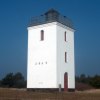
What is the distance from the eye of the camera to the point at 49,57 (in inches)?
1156

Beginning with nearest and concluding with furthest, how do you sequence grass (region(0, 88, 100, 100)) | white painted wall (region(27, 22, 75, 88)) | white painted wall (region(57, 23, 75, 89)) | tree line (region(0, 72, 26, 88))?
grass (region(0, 88, 100, 100)) → white painted wall (region(27, 22, 75, 88)) → white painted wall (region(57, 23, 75, 89)) → tree line (region(0, 72, 26, 88))

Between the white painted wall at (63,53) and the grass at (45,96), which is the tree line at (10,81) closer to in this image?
the white painted wall at (63,53)

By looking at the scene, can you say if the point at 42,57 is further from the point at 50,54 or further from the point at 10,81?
the point at 10,81

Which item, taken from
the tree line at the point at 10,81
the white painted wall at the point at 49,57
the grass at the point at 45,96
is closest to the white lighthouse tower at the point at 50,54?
the white painted wall at the point at 49,57

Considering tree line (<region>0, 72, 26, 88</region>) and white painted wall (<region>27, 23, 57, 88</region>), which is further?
tree line (<region>0, 72, 26, 88</region>)

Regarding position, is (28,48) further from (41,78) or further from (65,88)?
(65,88)

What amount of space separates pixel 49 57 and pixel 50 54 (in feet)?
1.17

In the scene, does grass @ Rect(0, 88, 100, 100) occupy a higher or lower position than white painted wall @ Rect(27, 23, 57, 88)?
lower

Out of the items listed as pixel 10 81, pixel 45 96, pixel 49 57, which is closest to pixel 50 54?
pixel 49 57

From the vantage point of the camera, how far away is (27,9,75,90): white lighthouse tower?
95.7 ft

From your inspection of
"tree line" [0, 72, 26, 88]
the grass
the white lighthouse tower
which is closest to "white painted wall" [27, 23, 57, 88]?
the white lighthouse tower

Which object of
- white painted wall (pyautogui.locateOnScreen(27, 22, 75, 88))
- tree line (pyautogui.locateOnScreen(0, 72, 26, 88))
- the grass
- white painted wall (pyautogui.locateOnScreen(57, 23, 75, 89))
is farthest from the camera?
tree line (pyautogui.locateOnScreen(0, 72, 26, 88))

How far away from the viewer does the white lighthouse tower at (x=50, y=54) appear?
29156 millimetres

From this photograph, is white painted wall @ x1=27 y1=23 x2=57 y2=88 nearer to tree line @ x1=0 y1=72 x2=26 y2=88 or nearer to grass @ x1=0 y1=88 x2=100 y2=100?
grass @ x1=0 y1=88 x2=100 y2=100
